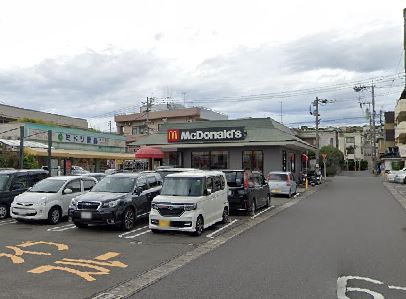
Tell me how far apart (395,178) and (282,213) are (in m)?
30.1

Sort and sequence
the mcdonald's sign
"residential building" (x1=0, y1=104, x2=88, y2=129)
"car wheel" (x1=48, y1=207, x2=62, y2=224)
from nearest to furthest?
"car wheel" (x1=48, y1=207, x2=62, y2=224) < the mcdonald's sign < "residential building" (x1=0, y1=104, x2=88, y2=129)

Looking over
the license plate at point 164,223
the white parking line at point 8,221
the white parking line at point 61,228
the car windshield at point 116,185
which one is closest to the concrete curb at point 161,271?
the license plate at point 164,223

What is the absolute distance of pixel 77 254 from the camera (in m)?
9.67

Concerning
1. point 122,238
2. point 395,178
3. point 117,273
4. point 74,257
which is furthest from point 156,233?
point 395,178

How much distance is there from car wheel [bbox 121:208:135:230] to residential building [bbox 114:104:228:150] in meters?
51.3

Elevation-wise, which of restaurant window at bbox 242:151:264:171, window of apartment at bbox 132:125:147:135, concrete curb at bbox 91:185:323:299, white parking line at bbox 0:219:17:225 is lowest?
concrete curb at bbox 91:185:323:299

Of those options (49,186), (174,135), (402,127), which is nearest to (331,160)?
(402,127)

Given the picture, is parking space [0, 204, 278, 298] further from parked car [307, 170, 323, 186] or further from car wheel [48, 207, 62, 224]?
parked car [307, 170, 323, 186]

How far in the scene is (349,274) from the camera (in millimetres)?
7848

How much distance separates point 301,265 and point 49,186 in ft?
32.4

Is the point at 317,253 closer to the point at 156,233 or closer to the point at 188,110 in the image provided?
the point at 156,233

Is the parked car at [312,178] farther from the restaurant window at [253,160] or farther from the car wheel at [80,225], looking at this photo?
the car wheel at [80,225]

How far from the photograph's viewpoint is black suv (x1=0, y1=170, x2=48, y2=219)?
50.9 feet

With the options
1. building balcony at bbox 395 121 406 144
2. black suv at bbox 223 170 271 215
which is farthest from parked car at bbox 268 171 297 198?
building balcony at bbox 395 121 406 144
